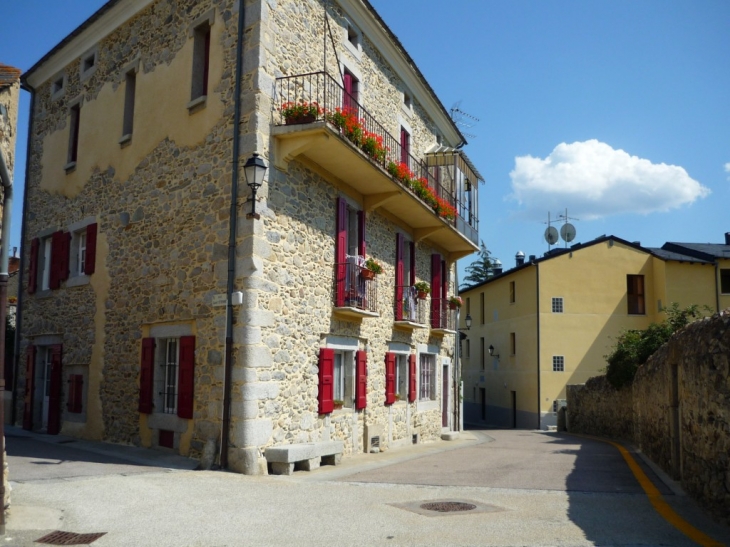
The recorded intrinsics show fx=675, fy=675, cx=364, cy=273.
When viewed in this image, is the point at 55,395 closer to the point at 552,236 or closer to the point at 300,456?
the point at 300,456

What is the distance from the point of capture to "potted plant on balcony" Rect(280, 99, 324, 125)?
11.2 metres

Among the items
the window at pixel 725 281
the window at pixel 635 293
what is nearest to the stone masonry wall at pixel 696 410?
the window at pixel 635 293

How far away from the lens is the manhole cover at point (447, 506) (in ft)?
24.5

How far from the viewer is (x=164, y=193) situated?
12.3 metres

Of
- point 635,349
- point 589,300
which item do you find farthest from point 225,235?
point 589,300

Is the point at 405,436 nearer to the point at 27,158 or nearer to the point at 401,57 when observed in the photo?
the point at 401,57

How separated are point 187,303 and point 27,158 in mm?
8582

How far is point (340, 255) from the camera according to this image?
42.6 ft

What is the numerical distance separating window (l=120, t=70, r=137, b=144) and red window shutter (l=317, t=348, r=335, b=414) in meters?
5.90

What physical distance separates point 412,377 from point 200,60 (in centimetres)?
902

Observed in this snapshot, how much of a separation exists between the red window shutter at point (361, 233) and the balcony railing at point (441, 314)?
4960mm

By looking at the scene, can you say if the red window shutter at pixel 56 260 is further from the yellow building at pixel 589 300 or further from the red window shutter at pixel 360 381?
the yellow building at pixel 589 300

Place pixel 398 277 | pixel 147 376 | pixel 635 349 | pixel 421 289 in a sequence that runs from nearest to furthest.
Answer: pixel 147 376 < pixel 398 277 < pixel 421 289 < pixel 635 349

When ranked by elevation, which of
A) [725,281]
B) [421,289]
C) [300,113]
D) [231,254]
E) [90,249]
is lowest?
[231,254]
